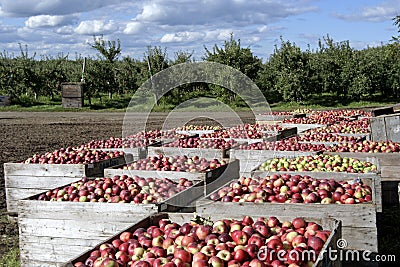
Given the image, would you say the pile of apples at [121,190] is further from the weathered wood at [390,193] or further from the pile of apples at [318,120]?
the pile of apples at [318,120]

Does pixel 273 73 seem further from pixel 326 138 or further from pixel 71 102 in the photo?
pixel 326 138

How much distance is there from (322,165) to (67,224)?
137 inches

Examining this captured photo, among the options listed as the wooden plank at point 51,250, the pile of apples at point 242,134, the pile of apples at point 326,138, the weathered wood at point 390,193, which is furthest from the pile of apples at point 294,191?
the pile of apples at point 242,134

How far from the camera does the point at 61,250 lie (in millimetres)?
4891

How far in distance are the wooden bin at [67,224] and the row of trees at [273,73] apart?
84.7 ft

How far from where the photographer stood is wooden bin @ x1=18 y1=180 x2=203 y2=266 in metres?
4.80

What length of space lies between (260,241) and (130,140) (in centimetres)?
665

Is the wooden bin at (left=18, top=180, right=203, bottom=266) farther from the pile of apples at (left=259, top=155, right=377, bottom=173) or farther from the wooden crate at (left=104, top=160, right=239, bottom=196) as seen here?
the pile of apples at (left=259, top=155, right=377, bottom=173)

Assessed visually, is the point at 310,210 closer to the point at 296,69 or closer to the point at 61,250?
the point at 61,250

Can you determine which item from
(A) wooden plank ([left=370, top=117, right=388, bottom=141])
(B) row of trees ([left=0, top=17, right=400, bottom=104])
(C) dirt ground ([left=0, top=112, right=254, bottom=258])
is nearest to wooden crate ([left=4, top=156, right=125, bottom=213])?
(C) dirt ground ([left=0, top=112, right=254, bottom=258])

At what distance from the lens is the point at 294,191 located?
5191 mm

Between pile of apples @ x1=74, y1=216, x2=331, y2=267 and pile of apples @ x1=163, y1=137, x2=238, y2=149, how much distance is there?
5167mm

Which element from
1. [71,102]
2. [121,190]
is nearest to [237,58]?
[71,102]

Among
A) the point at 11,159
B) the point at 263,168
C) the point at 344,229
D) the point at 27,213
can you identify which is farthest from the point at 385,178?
the point at 11,159
